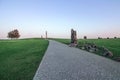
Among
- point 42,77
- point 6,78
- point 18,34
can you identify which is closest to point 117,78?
point 42,77

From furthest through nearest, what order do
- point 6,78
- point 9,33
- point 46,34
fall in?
1. point 9,33
2. point 46,34
3. point 6,78

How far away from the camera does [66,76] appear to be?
7672 millimetres

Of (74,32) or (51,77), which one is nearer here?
(51,77)

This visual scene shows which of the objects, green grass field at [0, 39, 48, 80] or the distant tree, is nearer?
green grass field at [0, 39, 48, 80]

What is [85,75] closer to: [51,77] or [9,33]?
[51,77]

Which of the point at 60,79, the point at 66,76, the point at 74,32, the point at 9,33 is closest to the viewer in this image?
the point at 60,79

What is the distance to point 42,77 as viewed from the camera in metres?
7.57

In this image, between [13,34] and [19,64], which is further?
[13,34]

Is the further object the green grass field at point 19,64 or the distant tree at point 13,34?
the distant tree at point 13,34

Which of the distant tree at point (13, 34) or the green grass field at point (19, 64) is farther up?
the distant tree at point (13, 34)

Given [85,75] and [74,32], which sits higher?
[74,32]

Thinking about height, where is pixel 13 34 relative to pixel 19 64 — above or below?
above

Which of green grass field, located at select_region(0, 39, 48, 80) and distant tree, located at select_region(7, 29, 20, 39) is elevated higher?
distant tree, located at select_region(7, 29, 20, 39)

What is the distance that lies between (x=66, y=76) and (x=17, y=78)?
252 cm
